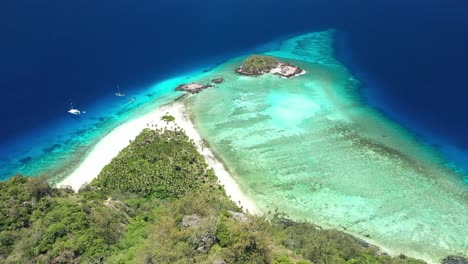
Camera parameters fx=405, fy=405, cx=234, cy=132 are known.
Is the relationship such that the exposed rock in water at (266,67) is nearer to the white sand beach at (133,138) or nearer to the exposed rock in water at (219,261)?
the white sand beach at (133,138)

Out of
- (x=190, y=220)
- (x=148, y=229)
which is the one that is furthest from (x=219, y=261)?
(x=148, y=229)

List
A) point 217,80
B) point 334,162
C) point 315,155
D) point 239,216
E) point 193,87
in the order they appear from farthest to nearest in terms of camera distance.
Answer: point 217,80
point 193,87
point 315,155
point 334,162
point 239,216

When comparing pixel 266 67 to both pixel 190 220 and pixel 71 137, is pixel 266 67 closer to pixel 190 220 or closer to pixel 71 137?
pixel 71 137

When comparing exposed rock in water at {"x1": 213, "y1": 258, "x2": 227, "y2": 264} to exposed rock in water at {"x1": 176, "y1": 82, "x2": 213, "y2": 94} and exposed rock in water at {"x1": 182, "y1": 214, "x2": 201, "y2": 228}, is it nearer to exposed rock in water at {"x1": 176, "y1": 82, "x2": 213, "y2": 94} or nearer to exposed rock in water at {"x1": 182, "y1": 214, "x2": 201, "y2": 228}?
exposed rock in water at {"x1": 182, "y1": 214, "x2": 201, "y2": 228}

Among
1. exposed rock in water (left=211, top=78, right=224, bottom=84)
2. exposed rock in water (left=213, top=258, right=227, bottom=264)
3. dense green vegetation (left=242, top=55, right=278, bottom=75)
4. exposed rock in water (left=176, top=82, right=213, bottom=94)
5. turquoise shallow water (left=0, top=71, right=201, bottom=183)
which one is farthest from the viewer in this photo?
dense green vegetation (left=242, top=55, right=278, bottom=75)

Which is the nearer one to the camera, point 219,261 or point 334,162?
point 219,261

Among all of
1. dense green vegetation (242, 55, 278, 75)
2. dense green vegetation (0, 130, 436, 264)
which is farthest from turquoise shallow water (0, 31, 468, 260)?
dense green vegetation (0, 130, 436, 264)

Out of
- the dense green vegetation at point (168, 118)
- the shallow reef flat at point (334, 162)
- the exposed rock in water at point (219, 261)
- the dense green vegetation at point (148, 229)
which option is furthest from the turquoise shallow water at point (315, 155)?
the exposed rock in water at point (219, 261)
